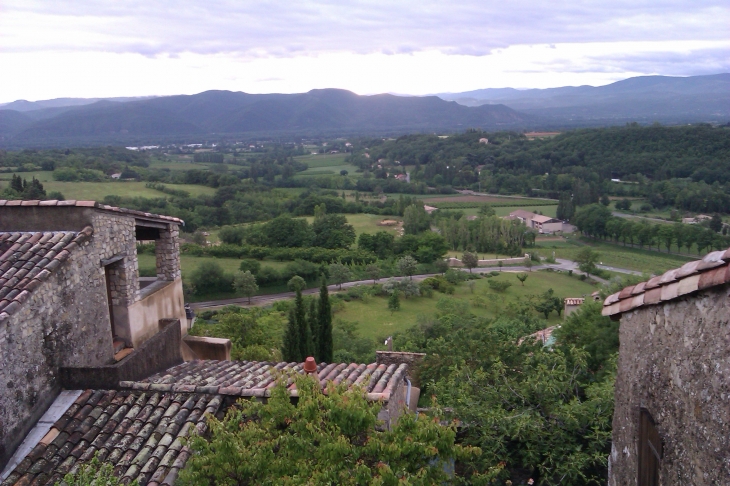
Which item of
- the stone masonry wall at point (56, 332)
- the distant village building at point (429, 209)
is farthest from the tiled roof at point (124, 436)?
the distant village building at point (429, 209)

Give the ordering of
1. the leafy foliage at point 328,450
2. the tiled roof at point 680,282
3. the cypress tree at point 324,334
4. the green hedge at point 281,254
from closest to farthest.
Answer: the tiled roof at point 680,282 < the leafy foliage at point 328,450 < the cypress tree at point 324,334 < the green hedge at point 281,254

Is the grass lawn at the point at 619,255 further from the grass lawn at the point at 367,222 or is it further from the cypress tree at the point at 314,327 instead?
the cypress tree at the point at 314,327

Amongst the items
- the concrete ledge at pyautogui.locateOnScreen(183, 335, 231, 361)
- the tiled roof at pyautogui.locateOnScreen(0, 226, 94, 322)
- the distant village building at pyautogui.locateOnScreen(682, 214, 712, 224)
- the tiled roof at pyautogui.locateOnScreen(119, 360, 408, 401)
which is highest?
the tiled roof at pyautogui.locateOnScreen(0, 226, 94, 322)

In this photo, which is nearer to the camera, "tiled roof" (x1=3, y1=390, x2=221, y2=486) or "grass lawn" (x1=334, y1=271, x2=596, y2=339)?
"tiled roof" (x1=3, y1=390, x2=221, y2=486)

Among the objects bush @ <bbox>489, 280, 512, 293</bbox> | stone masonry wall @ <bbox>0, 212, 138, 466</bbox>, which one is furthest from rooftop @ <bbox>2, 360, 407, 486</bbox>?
bush @ <bbox>489, 280, 512, 293</bbox>

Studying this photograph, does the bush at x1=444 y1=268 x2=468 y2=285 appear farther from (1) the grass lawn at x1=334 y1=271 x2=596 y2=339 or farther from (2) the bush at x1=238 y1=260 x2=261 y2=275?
(2) the bush at x1=238 y1=260 x2=261 y2=275

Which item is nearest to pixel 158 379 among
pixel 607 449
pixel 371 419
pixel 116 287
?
pixel 116 287

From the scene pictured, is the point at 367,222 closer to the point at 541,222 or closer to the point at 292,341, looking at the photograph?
the point at 541,222
